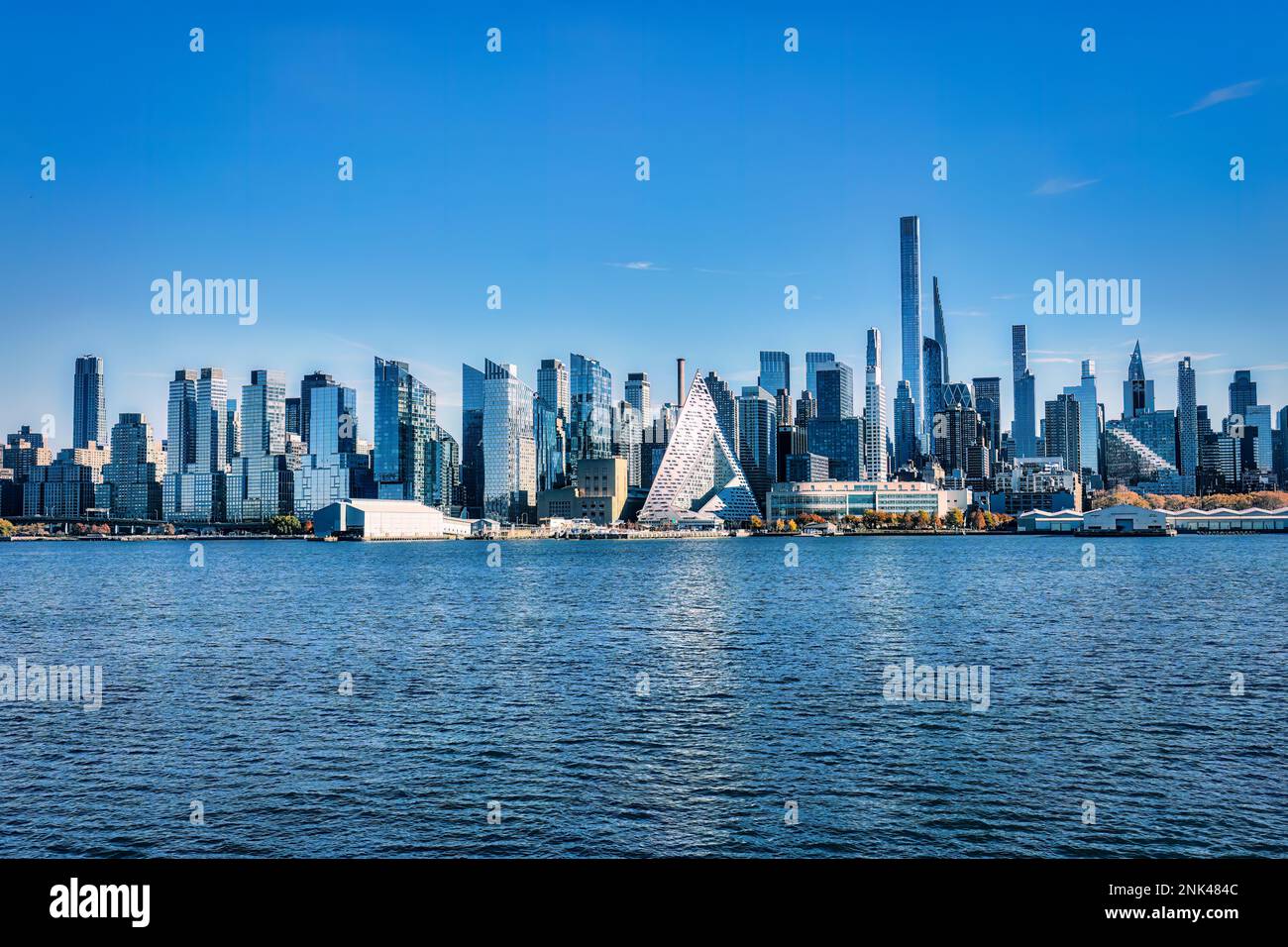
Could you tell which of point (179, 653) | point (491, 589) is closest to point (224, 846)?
point (179, 653)

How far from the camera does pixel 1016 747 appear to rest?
69.3ft

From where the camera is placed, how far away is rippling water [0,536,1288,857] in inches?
635

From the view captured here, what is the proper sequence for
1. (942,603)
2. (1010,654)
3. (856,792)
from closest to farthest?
(856,792), (1010,654), (942,603)

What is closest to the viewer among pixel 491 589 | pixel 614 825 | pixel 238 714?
pixel 614 825

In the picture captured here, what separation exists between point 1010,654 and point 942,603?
1979 centimetres

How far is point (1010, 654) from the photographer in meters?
34.2

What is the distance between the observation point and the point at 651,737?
2233cm

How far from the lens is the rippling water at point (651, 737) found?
1612 cm
